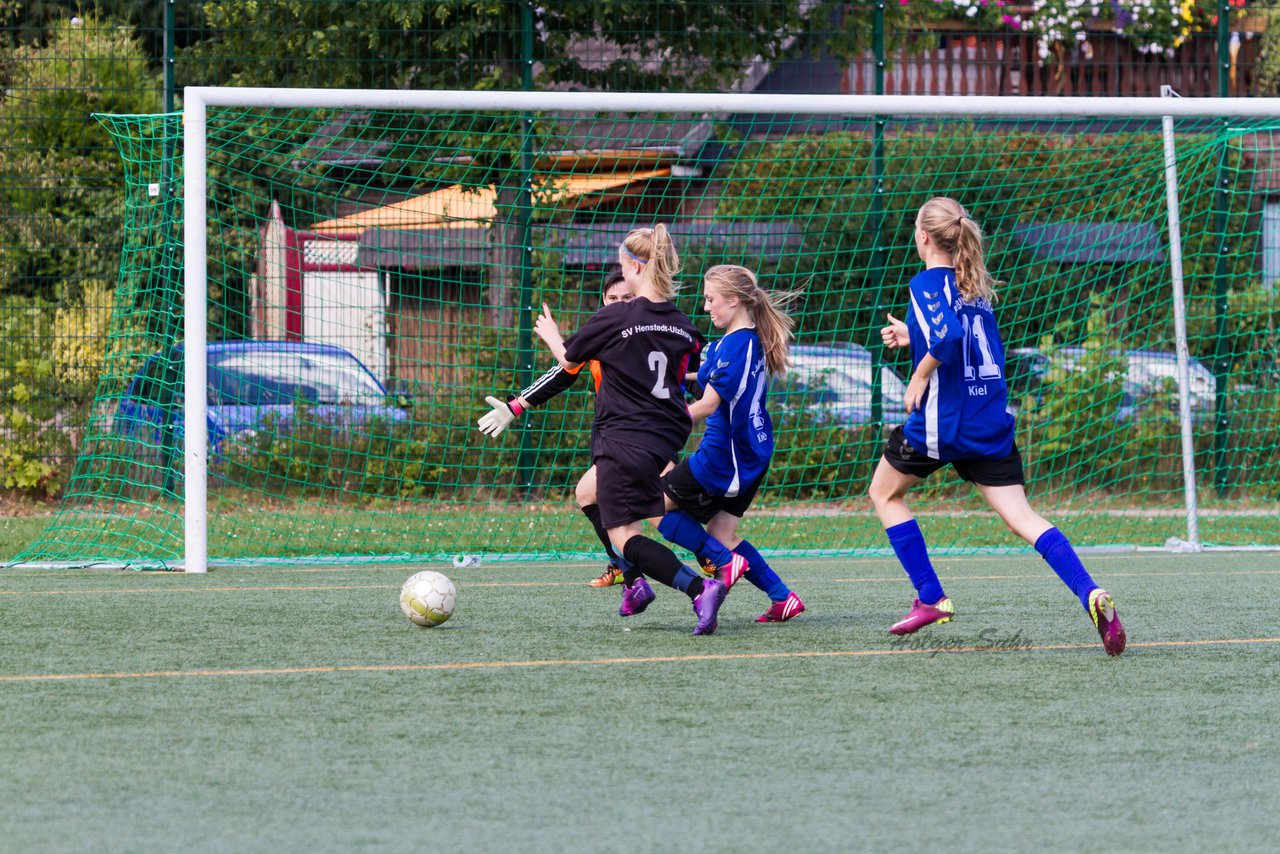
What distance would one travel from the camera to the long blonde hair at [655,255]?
543 cm

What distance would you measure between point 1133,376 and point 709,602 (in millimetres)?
6204

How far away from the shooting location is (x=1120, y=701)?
4180 mm

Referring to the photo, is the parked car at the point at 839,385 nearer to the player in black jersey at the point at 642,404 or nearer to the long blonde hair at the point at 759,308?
the long blonde hair at the point at 759,308

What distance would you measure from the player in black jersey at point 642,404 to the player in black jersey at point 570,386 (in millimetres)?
147

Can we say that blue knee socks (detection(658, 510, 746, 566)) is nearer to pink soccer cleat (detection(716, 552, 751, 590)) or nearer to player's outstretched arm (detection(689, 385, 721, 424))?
pink soccer cleat (detection(716, 552, 751, 590))

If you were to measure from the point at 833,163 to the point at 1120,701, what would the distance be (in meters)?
7.28

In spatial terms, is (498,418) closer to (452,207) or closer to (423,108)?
(423,108)

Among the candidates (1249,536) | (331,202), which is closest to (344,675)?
(331,202)

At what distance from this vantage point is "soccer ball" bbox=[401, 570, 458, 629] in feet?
17.8

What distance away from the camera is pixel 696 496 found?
575 cm

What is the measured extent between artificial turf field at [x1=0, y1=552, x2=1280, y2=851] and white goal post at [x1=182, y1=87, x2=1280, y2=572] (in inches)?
43.2

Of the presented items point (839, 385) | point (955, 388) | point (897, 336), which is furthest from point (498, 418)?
point (839, 385)

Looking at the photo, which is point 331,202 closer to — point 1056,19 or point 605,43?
point 605,43

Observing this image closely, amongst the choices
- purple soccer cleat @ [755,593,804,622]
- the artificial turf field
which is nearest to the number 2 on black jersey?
the artificial turf field
